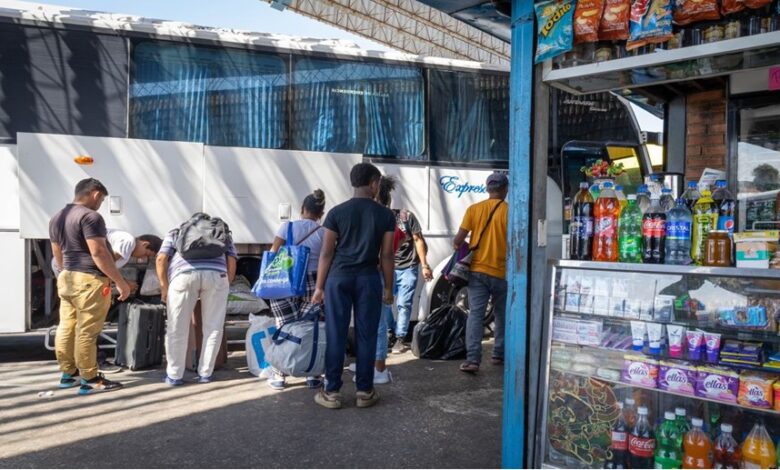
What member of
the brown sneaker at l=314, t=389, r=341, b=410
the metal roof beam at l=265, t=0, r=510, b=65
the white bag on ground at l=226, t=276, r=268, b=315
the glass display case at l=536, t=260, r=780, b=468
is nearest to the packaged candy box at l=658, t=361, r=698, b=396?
the glass display case at l=536, t=260, r=780, b=468

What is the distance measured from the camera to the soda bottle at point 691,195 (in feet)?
9.85

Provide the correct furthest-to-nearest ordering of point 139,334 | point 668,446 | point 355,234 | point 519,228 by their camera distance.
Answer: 1. point 139,334
2. point 355,234
3. point 519,228
4. point 668,446

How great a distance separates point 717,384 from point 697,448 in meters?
0.30

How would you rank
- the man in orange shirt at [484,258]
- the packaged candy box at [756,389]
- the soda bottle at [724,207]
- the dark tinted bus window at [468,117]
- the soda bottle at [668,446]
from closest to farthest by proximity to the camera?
the packaged candy box at [756,389] < the soda bottle at [724,207] < the soda bottle at [668,446] < the man in orange shirt at [484,258] < the dark tinted bus window at [468,117]

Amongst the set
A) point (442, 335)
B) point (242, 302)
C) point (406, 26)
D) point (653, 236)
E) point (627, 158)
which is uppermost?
point (406, 26)

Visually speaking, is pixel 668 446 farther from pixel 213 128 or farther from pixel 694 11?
pixel 213 128

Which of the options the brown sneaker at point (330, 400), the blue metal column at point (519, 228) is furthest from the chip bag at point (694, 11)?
the brown sneaker at point (330, 400)

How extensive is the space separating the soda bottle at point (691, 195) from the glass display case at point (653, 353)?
0.35 meters

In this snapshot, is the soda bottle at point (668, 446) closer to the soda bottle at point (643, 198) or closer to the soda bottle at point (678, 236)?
the soda bottle at point (678, 236)

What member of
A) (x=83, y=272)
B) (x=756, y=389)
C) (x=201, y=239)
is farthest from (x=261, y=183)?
(x=756, y=389)

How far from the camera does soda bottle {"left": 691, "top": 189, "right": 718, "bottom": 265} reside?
2.85 meters

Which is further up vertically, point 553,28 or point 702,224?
point 553,28

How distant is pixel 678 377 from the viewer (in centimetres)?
292

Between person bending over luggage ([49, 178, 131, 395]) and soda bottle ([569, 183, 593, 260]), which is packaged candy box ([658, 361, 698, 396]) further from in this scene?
person bending over luggage ([49, 178, 131, 395])
